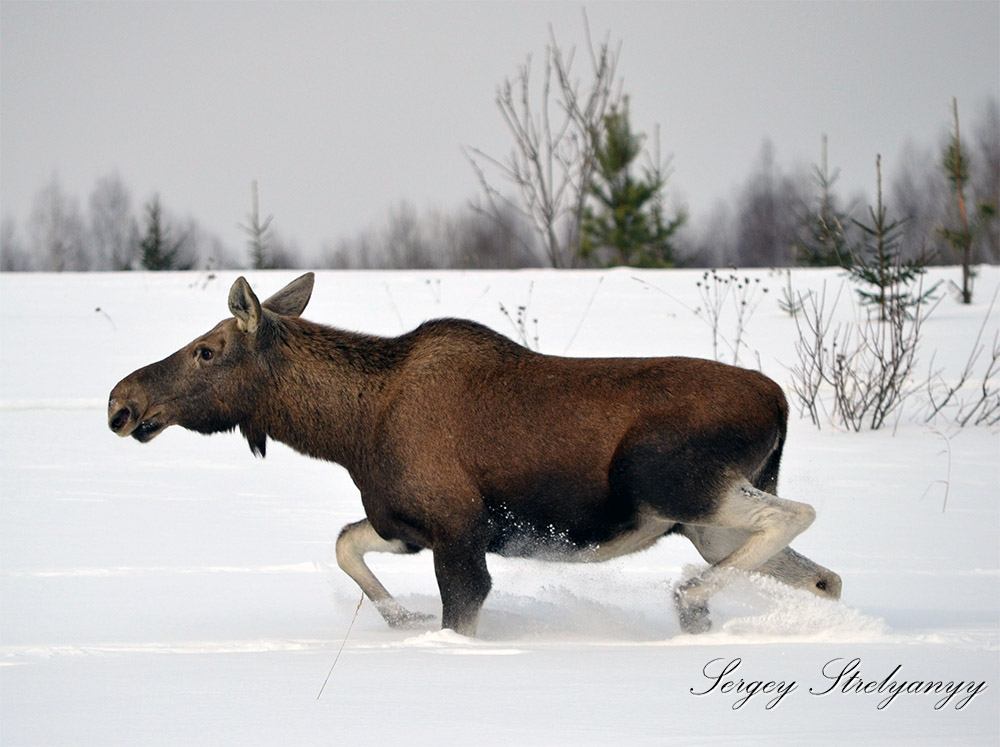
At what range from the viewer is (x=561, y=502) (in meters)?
5.47

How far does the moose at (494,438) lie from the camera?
5.38 meters

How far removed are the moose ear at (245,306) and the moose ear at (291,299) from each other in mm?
501

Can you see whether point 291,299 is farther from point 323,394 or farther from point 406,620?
point 406,620

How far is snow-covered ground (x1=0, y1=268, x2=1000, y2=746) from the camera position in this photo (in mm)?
3420

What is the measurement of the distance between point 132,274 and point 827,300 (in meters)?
12.3

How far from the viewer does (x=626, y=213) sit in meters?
32.2

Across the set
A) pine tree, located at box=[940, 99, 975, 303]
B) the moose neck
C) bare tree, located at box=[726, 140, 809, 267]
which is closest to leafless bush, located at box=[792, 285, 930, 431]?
pine tree, located at box=[940, 99, 975, 303]

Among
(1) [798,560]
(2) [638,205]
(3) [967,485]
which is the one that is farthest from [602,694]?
(2) [638,205]

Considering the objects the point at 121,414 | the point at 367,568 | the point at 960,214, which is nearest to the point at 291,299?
the point at 121,414

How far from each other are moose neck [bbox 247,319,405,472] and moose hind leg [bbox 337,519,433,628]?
1.25ft

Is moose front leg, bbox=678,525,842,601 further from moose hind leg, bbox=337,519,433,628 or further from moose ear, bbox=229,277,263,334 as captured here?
moose ear, bbox=229,277,263,334

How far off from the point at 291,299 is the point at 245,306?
25.2 inches

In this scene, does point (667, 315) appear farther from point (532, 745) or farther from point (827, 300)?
point (532, 745)

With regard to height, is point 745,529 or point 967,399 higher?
point 745,529
